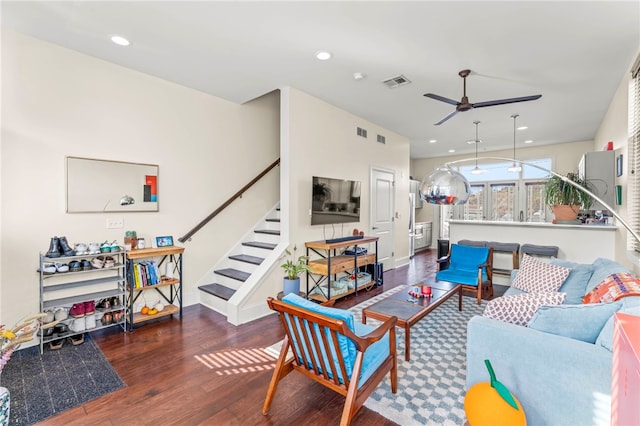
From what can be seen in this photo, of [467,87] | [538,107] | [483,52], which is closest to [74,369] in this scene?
[483,52]

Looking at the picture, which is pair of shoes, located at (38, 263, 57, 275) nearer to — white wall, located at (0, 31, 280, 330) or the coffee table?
white wall, located at (0, 31, 280, 330)

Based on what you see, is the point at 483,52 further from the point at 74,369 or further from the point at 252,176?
the point at 74,369

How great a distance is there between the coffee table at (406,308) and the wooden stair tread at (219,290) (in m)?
1.88

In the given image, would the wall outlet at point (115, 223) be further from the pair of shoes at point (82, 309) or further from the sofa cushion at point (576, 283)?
the sofa cushion at point (576, 283)

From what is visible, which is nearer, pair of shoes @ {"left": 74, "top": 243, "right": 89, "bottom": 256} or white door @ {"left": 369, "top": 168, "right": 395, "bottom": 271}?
pair of shoes @ {"left": 74, "top": 243, "right": 89, "bottom": 256}

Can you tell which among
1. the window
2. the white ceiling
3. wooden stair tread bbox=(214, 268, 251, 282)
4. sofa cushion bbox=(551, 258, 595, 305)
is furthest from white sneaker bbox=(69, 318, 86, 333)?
the window

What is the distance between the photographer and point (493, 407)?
1.48 meters

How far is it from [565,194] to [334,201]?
3506 mm

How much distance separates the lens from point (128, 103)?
351 centimetres

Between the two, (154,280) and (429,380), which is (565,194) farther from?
(154,280)

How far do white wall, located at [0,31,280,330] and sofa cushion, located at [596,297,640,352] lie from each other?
4157 mm

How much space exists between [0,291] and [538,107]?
7292mm

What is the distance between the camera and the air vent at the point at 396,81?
12.3ft

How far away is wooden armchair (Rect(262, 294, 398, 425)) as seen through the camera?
1688 mm
